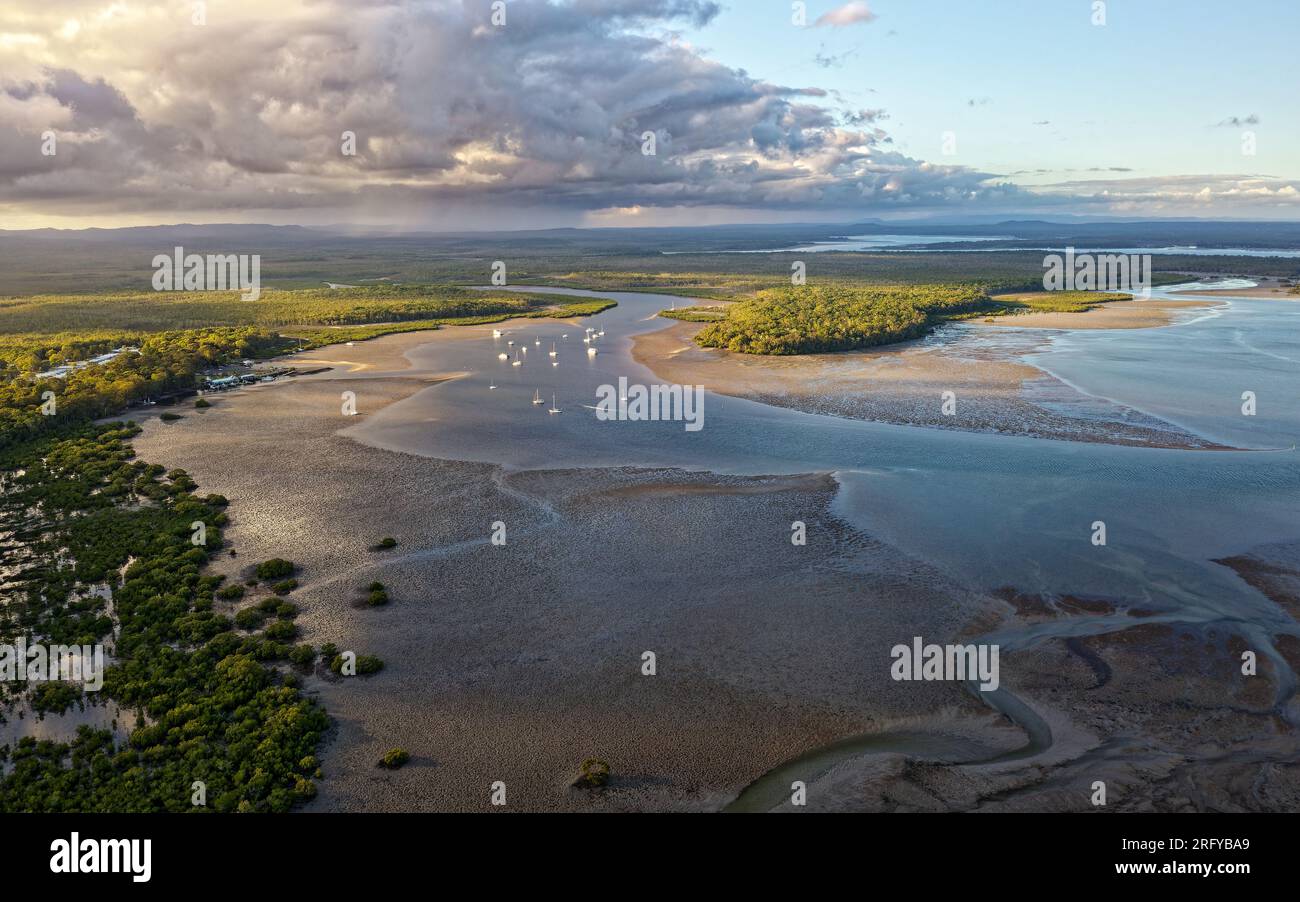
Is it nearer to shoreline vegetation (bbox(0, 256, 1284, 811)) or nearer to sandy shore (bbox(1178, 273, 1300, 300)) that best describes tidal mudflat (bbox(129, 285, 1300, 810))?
shoreline vegetation (bbox(0, 256, 1284, 811))

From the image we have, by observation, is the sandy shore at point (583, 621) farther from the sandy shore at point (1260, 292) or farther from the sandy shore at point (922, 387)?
the sandy shore at point (1260, 292)

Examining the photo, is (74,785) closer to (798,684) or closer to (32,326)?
(798,684)

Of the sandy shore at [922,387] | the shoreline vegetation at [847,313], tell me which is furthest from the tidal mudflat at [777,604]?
the shoreline vegetation at [847,313]

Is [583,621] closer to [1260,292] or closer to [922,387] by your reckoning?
[922,387]

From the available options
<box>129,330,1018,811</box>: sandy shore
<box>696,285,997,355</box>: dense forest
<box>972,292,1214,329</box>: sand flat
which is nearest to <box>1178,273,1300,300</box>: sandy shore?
<box>972,292,1214,329</box>: sand flat

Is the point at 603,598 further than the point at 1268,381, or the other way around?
the point at 1268,381

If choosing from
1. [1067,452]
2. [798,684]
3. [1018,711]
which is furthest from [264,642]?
[1067,452]

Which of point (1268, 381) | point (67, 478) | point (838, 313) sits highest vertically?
point (838, 313)
